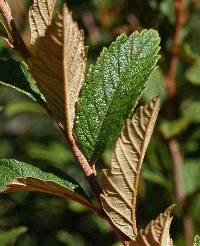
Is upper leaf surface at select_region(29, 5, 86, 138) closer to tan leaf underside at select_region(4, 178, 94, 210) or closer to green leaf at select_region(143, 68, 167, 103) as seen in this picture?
tan leaf underside at select_region(4, 178, 94, 210)

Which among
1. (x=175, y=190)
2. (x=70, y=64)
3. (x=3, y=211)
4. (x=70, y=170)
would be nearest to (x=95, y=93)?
(x=70, y=64)

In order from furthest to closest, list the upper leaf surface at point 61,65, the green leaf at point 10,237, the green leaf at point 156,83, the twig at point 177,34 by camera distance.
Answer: the green leaf at point 156,83 < the twig at point 177,34 < the green leaf at point 10,237 < the upper leaf surface at point 61,65

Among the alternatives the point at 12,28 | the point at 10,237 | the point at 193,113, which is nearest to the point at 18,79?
the point at 12,28

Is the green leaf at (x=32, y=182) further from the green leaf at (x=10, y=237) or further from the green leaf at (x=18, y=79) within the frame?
the green leaf at (x=10, y=237)

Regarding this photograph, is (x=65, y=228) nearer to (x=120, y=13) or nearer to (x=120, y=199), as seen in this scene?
(x=120, y=13)

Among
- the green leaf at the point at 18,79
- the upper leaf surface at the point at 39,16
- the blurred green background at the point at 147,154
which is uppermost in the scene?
the upper leaf surface at the point at 39,16

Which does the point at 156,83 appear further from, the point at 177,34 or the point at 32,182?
the point at 32,182

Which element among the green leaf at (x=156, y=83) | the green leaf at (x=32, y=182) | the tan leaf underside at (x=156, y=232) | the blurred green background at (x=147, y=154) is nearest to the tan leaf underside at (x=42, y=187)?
the green leaf at (x=32, y=182)
